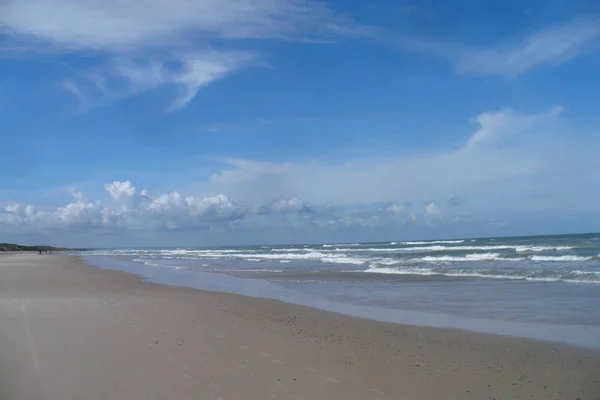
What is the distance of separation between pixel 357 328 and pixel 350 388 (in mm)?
4036

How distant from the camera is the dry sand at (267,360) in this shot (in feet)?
19.8

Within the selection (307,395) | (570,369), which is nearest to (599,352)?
(570,369)

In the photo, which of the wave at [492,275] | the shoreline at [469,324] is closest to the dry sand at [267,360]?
the shoreline at [469,324]

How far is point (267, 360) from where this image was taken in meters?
7.47

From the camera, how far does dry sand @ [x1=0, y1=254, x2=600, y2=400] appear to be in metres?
6.04

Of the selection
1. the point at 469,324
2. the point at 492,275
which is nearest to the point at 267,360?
the point at 469,324

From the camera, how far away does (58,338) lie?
29.2 ft

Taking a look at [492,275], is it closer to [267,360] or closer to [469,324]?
[469,324]

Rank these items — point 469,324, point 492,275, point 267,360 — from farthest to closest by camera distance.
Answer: point 492,275 → point 469,324 → point 267,360

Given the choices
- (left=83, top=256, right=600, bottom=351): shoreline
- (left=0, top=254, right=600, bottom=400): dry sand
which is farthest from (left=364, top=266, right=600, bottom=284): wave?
(left=0, top=254, right=600, bottom=400): dry sand

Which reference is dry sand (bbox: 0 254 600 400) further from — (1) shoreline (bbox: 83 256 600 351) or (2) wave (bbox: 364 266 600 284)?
(2) wave (bbox: 364 266 600 284)

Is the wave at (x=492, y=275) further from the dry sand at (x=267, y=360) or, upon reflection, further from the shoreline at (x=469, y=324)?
the dry sand at (x=267, y=360)

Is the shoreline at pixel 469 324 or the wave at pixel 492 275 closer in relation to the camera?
the shoreline at pixel 469 324

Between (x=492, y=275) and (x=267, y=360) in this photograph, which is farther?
(x=492, y=275)
